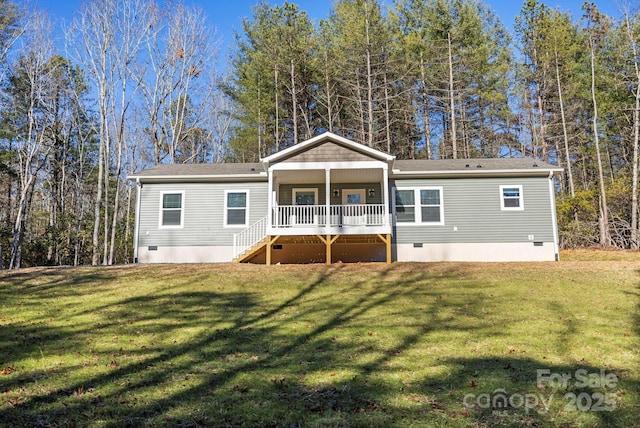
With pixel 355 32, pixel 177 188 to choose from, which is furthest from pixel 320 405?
pixel 355 32

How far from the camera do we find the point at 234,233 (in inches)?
608

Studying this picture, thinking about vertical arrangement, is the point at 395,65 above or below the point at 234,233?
above

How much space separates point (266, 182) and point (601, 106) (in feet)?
63.6

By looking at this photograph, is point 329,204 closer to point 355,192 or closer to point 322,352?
point 355,192

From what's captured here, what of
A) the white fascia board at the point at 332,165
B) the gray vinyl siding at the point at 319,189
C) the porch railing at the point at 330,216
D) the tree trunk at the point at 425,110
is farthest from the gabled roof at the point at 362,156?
the tree trunk at the point at 425,110

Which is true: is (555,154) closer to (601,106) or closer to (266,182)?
(601,106)

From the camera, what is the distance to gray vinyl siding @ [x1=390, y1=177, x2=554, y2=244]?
1497 centimetres

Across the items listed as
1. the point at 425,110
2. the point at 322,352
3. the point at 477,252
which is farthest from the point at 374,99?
the point at 322,352

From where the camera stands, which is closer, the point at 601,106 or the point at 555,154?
the point at 601,106

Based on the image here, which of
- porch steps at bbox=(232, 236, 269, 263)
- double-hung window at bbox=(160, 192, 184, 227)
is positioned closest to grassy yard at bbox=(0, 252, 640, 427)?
porch steps at bbox=(232, 236, 269, 263)

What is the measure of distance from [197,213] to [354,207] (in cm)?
599

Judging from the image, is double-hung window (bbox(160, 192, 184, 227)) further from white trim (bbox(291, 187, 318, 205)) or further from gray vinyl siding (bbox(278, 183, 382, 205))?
white trim (bbox(291, 187, 318, 205))

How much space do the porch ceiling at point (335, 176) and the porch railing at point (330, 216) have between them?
3.74 feet

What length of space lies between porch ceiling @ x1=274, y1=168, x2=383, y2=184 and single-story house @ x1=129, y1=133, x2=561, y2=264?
0.12 ft
